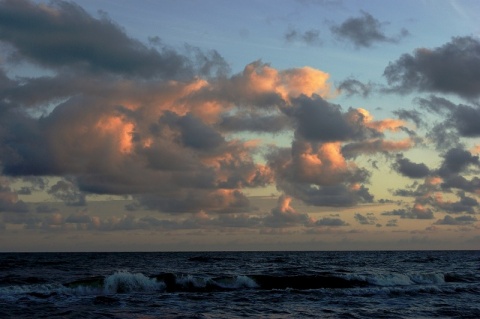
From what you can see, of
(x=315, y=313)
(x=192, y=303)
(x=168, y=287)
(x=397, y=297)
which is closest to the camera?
(x=315, y=313)

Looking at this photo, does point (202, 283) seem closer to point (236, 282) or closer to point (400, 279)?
point (236, 282)

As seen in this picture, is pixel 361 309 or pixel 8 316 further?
pixel 361 309

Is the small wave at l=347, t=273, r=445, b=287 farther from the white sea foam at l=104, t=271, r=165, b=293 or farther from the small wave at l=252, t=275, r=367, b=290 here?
the white sea foam at l=104, t=271, r=165, b=293

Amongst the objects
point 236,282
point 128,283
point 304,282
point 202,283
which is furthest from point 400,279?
point 128,283

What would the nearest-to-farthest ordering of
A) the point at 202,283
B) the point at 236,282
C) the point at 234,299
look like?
the point at 234,299 → the point at 202,283 → the point at 236,282

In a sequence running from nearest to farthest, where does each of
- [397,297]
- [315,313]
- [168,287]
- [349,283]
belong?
[315,313] < [397,297] < [168,287] < [349,283]

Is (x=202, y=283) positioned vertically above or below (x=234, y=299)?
above

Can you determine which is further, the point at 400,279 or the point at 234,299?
the point at 400,279

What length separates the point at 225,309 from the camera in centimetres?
3028

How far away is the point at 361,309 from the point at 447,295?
11867 millimetres

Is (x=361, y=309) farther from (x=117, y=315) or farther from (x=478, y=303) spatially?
(x=117, y=315)

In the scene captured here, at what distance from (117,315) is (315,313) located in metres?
10.5

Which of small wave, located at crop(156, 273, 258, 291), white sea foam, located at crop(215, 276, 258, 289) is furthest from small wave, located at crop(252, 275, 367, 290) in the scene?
small wave, located at crop(156, 273, 258, 291)

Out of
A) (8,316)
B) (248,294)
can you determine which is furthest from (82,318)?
(248,294)
